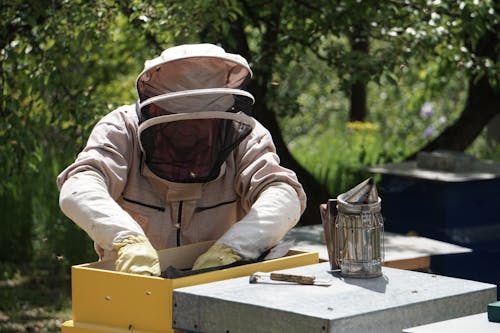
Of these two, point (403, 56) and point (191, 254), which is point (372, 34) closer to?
point (403, 56)

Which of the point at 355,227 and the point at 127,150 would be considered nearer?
the point at 355,227

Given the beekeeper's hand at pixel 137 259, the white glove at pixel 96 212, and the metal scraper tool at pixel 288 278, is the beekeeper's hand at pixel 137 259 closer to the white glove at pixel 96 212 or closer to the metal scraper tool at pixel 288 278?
the white glove at pixel 96 212

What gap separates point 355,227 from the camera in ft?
10.5

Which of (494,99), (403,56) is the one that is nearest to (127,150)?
(403,56)

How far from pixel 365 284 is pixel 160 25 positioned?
2.91m

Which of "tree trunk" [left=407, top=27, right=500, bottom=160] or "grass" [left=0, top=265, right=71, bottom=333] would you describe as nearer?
"grass" [left=0, top=265, right=71, bottom=333]

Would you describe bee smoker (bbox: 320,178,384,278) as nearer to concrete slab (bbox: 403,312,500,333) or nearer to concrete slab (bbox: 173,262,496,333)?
concrete slab (bbox: 173,262,496,333)

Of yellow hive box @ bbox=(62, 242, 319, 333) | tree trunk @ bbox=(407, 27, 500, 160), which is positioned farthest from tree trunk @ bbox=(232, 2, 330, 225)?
yellow hive box @ bbox=(62, 242, 319, 333)

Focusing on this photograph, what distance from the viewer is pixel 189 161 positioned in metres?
3.75

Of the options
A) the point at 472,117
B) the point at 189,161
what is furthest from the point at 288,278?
the point at 472,117

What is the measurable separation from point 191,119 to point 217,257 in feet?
1.83

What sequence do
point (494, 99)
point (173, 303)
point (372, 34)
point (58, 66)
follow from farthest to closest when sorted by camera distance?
point (494, 99) → point (372, 34) → point (58, 66) → point (173, 303)

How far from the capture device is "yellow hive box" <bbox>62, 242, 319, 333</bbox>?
9.84ft

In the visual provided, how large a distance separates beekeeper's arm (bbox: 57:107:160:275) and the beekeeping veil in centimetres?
10
